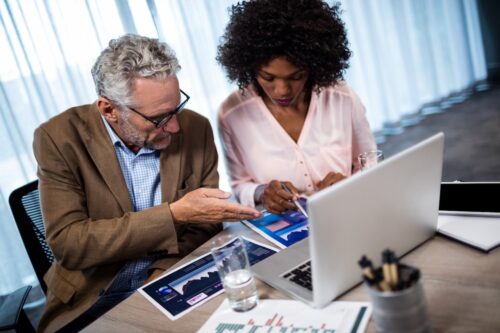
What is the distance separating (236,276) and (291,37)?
0.99 meters

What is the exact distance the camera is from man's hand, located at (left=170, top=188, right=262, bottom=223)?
1.33 meters

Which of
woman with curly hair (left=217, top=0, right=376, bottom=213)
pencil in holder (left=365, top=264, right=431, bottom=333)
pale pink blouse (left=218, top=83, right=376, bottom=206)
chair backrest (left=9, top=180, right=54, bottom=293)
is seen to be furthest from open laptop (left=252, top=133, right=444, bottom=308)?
chair backrest (left=9, top=180, right=54, bottom=293)

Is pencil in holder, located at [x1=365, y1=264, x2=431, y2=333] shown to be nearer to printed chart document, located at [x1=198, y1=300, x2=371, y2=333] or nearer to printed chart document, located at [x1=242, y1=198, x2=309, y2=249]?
printed chart document, located at [x1=198, y1=300, x2=371, y2=333]

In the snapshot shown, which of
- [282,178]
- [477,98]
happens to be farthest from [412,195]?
[477,98]

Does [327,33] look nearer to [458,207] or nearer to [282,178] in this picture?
[282,178]

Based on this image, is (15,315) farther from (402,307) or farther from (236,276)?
(402,307)

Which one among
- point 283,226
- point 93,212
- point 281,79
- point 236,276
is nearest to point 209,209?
point 283,226

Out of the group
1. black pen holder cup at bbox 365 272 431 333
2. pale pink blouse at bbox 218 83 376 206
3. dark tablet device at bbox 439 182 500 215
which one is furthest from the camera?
pale pink blouse at bbox 218 83 376 206

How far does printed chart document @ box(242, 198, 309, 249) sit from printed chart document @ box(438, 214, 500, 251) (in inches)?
14.7

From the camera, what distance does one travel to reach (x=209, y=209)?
1.36 m

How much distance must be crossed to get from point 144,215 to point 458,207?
912 mm

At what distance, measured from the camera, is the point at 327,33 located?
1710 millimetres

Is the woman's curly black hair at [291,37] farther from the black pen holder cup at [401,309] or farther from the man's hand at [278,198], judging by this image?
the black pen holder cup at [401,309]

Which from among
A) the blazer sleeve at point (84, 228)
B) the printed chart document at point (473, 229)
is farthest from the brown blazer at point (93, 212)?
the printed chart document at point (473, 229)
